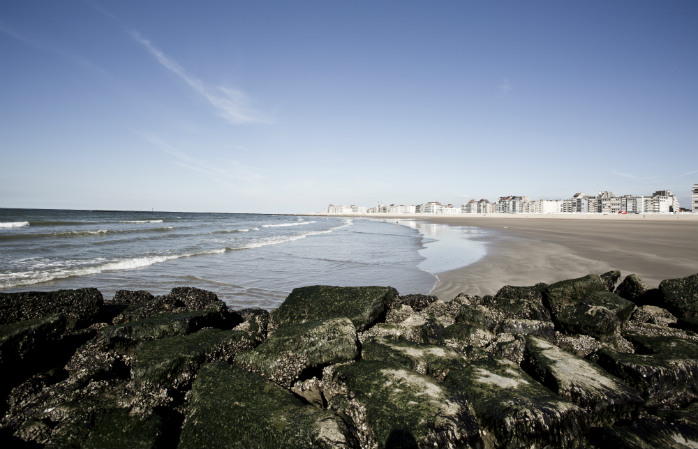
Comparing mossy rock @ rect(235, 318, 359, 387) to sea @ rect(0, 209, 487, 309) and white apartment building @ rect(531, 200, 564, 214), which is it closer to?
sea @ rect(0, 209, 487, 309)

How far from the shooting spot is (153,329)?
448cm

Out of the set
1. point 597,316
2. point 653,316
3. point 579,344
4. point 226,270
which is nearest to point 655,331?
point 653,316

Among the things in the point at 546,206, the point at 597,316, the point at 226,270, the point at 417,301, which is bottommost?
the point at 226,270


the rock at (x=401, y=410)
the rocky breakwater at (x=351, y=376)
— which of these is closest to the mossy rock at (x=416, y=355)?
the rocky breakwater at (x=351, y=376)

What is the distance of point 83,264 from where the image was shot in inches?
530

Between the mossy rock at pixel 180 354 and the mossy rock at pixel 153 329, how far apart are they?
7.1 inches

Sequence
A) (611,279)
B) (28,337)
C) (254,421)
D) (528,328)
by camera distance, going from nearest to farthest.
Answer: (254,421)
(28,337)
(528,328)
(611,279)

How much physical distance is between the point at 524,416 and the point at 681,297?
5157 millimetres

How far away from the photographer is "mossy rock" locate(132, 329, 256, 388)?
3545 millimetres

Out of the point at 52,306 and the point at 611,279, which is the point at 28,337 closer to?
the point at 52,306

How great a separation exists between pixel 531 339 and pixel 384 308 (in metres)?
2.13

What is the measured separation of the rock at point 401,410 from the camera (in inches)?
101

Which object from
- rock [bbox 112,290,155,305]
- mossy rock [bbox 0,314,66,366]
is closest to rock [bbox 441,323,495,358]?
mossy rock [bbox 0,314,66,366]

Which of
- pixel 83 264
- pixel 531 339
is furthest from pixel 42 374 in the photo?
pixel 83 264
